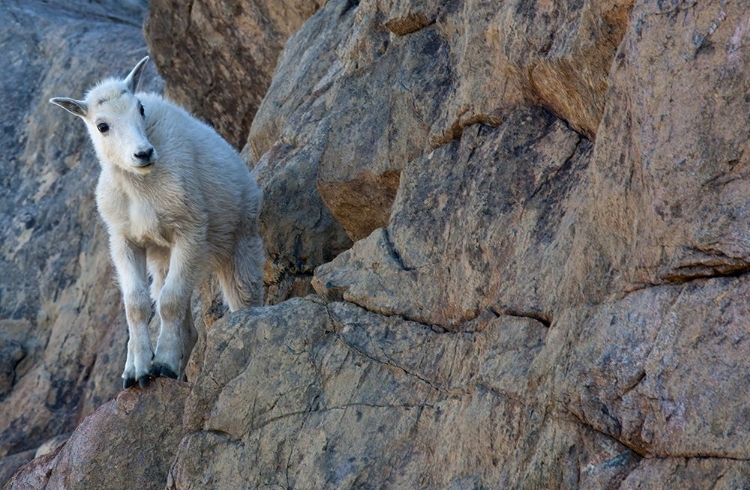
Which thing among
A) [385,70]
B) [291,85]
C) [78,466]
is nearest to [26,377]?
[291,85]

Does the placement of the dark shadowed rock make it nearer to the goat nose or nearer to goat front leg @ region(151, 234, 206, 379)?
goat front leg @ region(151, 234, 206, 379)

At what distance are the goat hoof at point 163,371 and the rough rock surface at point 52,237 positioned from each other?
17.3ft

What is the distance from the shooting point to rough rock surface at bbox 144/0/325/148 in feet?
45.3

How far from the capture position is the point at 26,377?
556 inches

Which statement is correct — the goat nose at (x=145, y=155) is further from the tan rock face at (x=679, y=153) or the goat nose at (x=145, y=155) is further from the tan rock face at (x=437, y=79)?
the tan rock face at (x=679, y=153)

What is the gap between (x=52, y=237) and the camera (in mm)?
15359

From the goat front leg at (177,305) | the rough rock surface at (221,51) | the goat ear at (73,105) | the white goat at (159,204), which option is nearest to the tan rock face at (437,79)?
the white goat at (159,204)

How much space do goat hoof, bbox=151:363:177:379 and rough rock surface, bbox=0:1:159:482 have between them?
528 centimetres

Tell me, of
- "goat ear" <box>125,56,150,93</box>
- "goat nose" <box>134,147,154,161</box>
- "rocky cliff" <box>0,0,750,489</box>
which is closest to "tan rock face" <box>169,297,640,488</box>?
"rocky cliff" <box>0,0,750,489</box>

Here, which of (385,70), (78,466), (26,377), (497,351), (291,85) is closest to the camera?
(497,351)

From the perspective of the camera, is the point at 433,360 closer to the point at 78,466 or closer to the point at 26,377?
the point at 78,466

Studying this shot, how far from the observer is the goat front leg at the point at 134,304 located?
7.48 meters

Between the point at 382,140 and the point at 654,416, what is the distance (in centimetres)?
361

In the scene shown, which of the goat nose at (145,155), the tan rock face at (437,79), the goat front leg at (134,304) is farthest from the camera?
the goat nose at (145,155)
